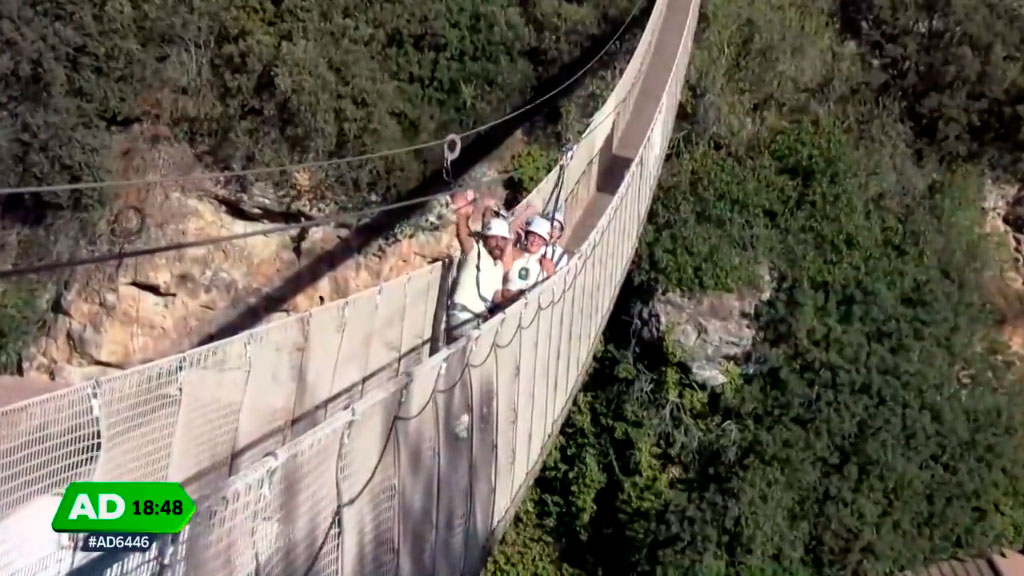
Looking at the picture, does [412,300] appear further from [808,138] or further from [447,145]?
[808,138]

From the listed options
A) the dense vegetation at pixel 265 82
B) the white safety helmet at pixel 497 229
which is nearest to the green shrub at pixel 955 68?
the dense vegetation at pixel 265 82

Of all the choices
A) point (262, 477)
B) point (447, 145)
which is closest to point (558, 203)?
point (447, 145)

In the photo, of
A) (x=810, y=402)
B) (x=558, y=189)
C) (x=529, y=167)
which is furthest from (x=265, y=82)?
(x=810, y=402)

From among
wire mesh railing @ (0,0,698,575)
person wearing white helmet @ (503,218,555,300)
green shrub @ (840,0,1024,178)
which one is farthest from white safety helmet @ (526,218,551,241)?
green shrub @ (840,0,1024,178)

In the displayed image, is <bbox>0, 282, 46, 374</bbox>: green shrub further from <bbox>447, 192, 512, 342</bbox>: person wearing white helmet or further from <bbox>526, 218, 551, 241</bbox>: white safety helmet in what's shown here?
<bbox>526, 218, 551, 241</bbox>: white safety helmet

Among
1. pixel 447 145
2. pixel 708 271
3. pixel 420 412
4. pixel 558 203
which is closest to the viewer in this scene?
pixel 420 412

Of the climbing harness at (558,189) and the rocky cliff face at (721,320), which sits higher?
the climbing harness at (558,189)

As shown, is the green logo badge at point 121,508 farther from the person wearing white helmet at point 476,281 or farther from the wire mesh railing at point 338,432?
the person wearing white helmet at point 476,281
